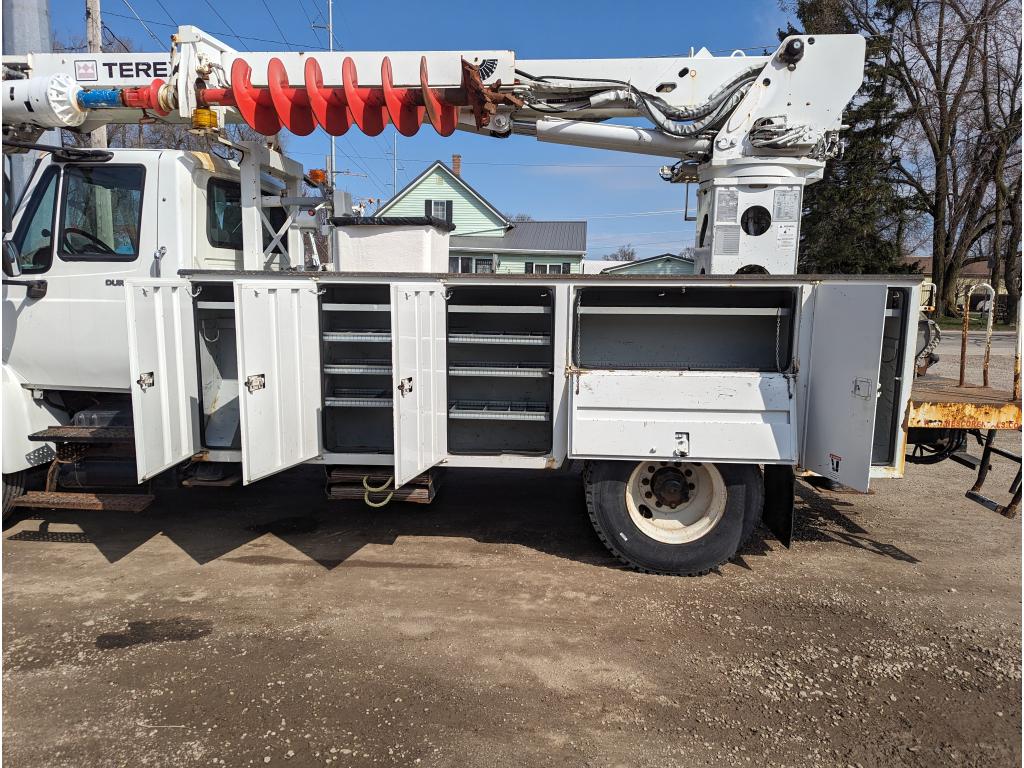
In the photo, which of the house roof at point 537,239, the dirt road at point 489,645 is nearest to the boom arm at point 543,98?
the dirt road at point 489,645

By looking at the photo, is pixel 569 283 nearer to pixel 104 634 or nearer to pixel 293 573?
pixel 293 573

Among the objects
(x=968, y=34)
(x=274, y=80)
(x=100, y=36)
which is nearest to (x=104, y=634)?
(x=274, y=80)

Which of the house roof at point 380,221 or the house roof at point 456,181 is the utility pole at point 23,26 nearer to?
the house roof at point 380,221

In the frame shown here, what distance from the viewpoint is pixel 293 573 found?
4633mm

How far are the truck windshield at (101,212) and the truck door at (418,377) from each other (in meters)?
2.25

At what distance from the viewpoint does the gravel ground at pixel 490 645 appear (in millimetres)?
2984

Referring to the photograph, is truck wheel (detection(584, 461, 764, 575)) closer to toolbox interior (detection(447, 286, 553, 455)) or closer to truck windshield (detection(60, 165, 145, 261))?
toolbox interior (detection(447, 286, 553, 455))

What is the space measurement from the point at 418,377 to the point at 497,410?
2.30ft

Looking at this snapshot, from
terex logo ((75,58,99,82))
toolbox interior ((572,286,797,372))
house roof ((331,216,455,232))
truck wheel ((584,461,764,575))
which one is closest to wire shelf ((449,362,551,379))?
toolbox interior ((572,286,797,372))

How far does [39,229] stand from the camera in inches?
193

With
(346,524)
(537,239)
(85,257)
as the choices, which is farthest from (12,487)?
(537,239)

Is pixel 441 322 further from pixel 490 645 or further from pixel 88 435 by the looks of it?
pixel 88 435

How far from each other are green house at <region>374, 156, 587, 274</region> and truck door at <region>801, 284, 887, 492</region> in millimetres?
26380

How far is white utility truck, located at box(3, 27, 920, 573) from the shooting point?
167 inches
